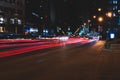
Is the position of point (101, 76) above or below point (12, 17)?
below

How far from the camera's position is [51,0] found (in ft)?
453

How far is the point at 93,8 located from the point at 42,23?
69.5ft

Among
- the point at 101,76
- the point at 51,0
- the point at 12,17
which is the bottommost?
the point at 101,76

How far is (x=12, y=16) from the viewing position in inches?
3659

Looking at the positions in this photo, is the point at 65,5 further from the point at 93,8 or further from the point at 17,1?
the point at 17,1

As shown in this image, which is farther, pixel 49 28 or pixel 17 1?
pixel 49 28

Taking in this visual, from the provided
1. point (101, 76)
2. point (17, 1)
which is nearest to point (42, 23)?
point (17, 1)

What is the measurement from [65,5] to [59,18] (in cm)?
623

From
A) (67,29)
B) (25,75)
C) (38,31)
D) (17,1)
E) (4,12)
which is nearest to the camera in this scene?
(25,75)

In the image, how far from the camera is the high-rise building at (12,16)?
89.2m

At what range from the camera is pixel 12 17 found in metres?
93.4

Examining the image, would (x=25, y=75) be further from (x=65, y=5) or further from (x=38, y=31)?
(x=65, y=5)

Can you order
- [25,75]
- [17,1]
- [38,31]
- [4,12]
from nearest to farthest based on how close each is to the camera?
[25,75], [4,12], [17,1], [38,31]

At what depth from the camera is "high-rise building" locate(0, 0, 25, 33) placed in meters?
89.2
